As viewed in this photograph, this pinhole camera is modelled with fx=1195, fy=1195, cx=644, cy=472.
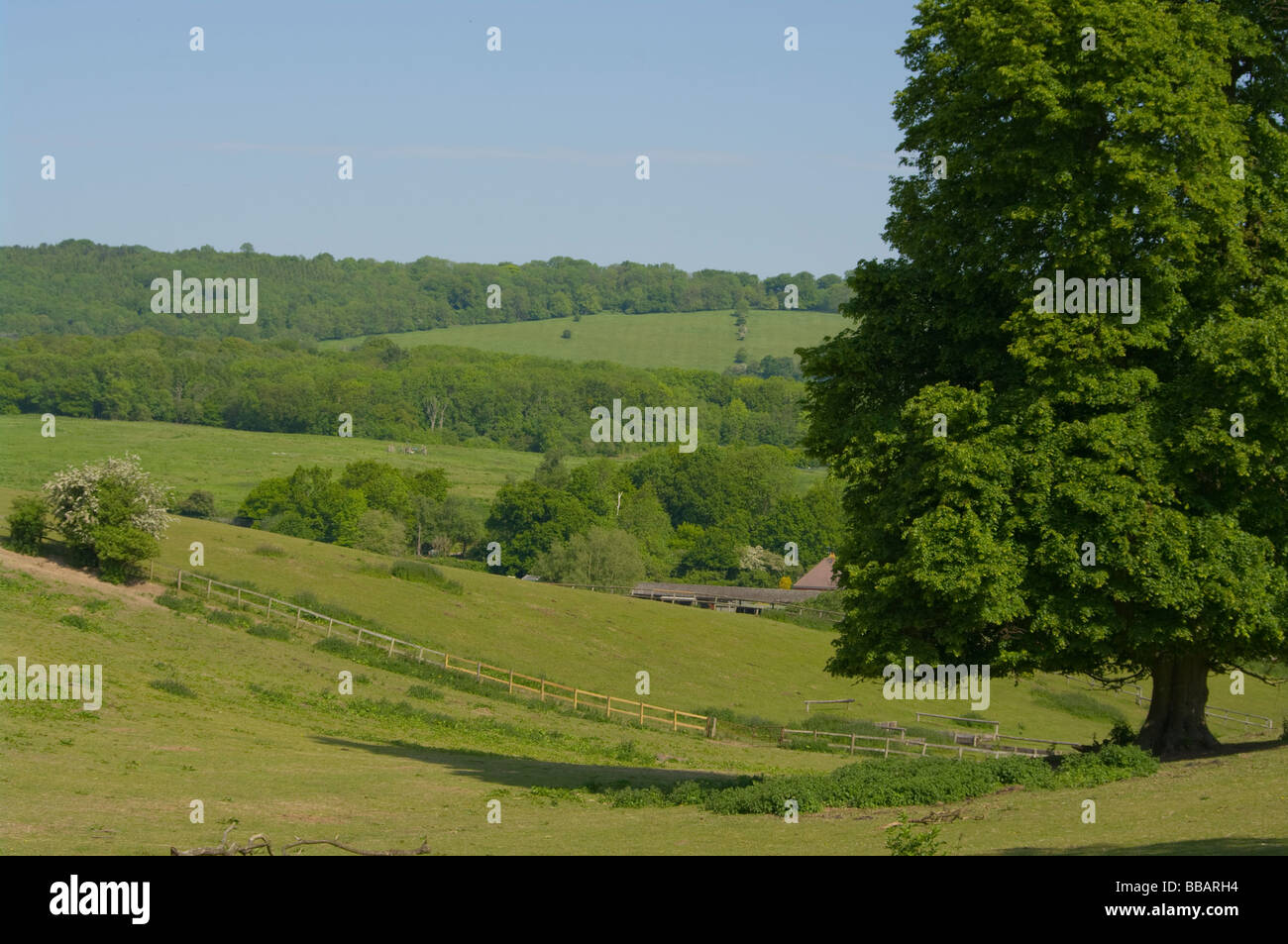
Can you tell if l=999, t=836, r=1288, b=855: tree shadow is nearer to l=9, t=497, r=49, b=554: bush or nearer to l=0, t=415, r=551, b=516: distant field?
l=9, t=497, r=49, b=554: bush

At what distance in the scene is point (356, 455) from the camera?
164125 mm

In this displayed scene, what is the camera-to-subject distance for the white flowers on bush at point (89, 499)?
5177 cm

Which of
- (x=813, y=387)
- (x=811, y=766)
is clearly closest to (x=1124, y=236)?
(x=813, y=387)

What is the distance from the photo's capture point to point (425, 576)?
74.4 meters

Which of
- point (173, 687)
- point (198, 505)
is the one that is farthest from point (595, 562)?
point (173, 687)

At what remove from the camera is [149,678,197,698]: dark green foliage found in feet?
127

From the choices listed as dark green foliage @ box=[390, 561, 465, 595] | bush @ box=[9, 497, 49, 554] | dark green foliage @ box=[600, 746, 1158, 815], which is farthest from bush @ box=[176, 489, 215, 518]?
dark green foliage @ box=[600, 746, 1158, 815]

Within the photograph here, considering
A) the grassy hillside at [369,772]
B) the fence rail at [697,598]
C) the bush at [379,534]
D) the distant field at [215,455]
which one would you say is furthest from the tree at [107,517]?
the distant field at [215,455]

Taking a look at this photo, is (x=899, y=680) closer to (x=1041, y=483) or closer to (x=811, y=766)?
(x=1041, y=483)

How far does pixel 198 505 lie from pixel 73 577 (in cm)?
7119

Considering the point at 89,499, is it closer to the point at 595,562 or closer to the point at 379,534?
the point at 595,562

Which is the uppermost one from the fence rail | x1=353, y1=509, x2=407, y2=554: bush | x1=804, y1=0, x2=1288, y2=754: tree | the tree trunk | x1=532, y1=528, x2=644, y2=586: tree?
x1=804, y1=0, x2=1288, y2=754: tree

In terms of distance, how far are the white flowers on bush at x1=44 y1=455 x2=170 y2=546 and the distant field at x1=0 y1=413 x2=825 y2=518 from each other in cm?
6622

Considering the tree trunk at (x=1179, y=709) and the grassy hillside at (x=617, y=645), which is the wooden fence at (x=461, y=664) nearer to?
the grassy hillside at (x=617, y=645)
